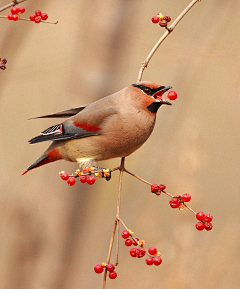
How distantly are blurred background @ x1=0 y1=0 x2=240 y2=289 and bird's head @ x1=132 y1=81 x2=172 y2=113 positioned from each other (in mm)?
716

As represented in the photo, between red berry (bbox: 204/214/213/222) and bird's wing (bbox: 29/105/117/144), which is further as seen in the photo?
bird's wing (bbox: 29/105/117/144)

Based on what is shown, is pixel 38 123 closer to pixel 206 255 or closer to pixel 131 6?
pixel 131 6

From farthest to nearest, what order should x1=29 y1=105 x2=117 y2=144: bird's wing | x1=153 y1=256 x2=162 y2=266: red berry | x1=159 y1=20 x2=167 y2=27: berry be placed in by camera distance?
1. x1=29 y1=105 x2=117 y2=144: bird's wing
2. x1=159 y1=20 x2=167 y2=27: berry
3. x1=153 y1=256 x2=162 y2=266: red berry

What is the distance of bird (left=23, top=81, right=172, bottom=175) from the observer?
2863 millimetres

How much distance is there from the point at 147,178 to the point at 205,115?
151 cm

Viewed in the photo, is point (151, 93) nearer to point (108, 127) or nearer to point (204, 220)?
point (108, 127)

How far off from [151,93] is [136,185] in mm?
1453

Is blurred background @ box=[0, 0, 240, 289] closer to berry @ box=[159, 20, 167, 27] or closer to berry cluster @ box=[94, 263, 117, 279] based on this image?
berry cluster @ box=[94, 263, 117, 279]

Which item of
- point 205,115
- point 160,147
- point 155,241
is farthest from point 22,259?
point 205,115

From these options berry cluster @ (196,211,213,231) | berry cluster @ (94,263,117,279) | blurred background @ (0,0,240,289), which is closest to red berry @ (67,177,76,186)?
berry cluster @ (94,263,117,279)

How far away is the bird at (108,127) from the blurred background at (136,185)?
71cm

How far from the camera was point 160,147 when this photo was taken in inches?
152

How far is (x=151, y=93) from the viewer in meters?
2.87

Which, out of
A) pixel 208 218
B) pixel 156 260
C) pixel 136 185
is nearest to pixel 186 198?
pixel 208 218
